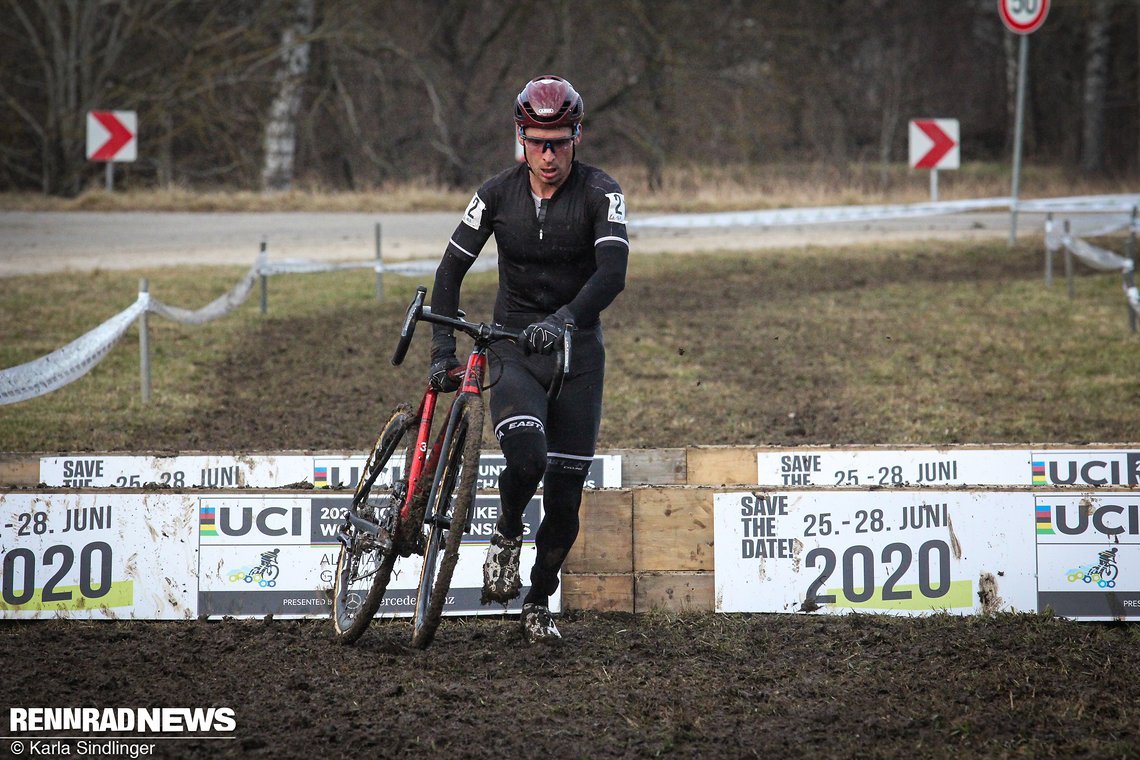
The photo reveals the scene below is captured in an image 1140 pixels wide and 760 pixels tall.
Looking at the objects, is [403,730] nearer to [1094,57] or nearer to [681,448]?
[681,448]

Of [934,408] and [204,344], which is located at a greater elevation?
[204,344]

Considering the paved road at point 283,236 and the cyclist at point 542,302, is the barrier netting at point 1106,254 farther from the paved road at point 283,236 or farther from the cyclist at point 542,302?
the cyclist at point 542,302

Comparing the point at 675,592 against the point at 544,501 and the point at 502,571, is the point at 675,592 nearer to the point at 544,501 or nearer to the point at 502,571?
the point at 544,501

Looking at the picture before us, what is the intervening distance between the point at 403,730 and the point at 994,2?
4727cm

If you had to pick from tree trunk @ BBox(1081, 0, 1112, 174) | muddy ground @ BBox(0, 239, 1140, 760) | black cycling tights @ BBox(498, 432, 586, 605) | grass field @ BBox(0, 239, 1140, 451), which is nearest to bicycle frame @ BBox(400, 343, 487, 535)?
black cycling tights @ BBox(498, 432, 586, 605)

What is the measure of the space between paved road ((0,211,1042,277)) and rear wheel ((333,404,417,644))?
13.4 metres

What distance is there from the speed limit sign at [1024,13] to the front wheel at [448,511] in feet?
51.9

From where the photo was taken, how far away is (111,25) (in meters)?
28.1

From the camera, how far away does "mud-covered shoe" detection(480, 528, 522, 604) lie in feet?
17.9

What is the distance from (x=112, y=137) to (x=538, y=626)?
781 inches

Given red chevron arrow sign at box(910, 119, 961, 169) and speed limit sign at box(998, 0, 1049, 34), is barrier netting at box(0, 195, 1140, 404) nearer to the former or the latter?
red chevron arrow sign at box(910, 119, 961, 169)

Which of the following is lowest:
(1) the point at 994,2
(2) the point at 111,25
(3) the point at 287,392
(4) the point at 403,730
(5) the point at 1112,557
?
(4) the point at 403,730

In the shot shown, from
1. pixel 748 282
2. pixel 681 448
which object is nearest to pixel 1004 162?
pixel 748 282

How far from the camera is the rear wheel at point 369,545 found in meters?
5.34
